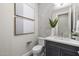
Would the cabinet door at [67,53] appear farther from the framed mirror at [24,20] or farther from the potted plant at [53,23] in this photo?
the framed mirror at [24,20]

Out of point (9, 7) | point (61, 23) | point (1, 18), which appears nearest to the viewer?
point (1, 18)

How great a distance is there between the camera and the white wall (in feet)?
4.23

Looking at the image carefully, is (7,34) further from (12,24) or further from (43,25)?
(43,25)

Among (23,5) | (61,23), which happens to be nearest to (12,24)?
(23,5)

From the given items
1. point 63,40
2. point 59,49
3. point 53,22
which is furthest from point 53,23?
point 59,49

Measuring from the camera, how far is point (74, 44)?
130 cm

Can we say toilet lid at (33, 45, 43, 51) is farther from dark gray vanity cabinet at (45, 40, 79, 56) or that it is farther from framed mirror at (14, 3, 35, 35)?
framed mirror at (14, 3, 35, 35)

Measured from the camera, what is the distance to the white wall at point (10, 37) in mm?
1288

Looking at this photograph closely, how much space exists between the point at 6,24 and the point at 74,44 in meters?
1.08

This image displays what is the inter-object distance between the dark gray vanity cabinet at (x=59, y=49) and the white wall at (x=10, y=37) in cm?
30

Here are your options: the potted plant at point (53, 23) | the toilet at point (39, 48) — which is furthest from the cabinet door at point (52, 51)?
the potted plant at point (53, 23)

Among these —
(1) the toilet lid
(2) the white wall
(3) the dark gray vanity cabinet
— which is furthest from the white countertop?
(2) the white wall

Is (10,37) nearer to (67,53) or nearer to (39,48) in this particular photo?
(39,48)

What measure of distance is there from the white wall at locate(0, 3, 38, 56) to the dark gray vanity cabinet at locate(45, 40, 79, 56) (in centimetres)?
30
